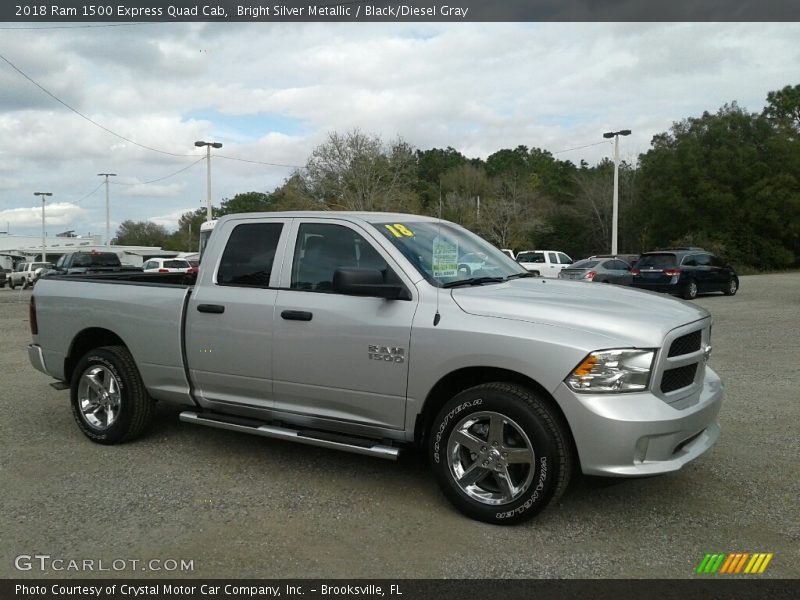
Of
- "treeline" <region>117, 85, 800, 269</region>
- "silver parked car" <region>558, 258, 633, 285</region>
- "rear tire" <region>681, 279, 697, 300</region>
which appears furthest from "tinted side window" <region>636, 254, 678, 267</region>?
"treeline" <region>117, 85, 800, 269</region>

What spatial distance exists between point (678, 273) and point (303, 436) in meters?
19.2

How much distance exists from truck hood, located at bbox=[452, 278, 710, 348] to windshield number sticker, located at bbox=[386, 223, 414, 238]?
63cm

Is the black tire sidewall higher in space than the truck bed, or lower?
lower

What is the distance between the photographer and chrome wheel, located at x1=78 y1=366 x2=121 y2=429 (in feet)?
18.7

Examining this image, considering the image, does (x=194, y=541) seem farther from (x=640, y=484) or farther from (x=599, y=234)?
(x=599, y=234)

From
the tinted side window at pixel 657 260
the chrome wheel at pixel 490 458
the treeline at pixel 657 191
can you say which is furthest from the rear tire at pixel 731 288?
the chrome wheel at pixel 490 458

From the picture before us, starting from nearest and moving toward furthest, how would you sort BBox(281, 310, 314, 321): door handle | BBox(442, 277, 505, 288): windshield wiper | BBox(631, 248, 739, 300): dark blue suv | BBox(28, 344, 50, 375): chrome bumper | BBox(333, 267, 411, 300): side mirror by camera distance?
BBox(333, 267, 411, 300): side mirror < BBox(442, 277, 505, 288): windshield wiper < BBox(281, 310, 314, 321): door handle < BBox(28, 344, 50, 375): chrome bumper < BBox(631, 248, 739, 300): dark blue suv

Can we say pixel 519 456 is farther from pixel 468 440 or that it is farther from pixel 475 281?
pixel 475 281

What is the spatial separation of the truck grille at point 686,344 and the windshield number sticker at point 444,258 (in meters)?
1.47

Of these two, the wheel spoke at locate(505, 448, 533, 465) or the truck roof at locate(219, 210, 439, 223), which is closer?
the wheel spoke at locate(505, 448, 533, 465)

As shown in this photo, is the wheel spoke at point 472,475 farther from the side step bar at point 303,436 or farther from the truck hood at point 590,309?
the truck hood at point 590,309

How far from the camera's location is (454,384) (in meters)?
4.34

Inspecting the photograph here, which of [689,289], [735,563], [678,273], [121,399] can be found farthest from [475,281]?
[689,289]

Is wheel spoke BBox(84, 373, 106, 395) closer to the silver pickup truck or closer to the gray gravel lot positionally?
→ the silver pickup truck
